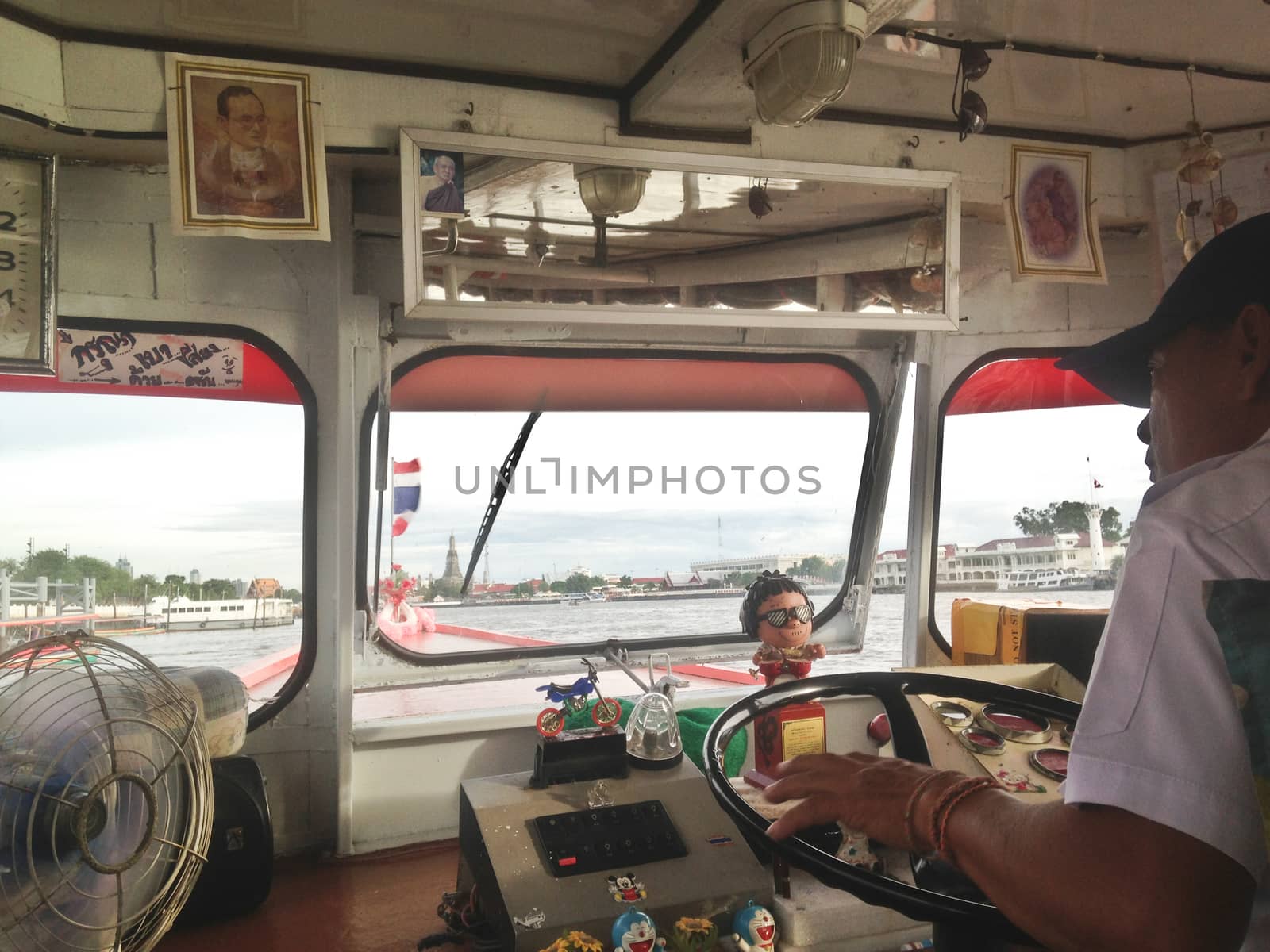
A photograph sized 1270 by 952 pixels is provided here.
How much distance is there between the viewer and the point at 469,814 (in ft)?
6.78

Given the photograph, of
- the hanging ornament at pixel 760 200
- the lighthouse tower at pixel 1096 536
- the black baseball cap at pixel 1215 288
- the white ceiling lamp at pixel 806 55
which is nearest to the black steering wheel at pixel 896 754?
the black baseball cap at pixel 1215 288

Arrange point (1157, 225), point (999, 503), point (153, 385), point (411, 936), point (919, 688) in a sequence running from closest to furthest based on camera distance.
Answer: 1. point (919, 688)
2. point (411, 936)
3. point (153, 385)
4. point (1157, 225)
5. point (999, 503)

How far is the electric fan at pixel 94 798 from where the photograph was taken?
4.34 feet

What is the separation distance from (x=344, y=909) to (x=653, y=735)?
3.31 feet

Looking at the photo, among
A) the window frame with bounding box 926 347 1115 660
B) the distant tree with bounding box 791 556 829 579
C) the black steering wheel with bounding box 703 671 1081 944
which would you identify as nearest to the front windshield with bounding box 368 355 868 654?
the distant tree with bounding box 791 556 829 579

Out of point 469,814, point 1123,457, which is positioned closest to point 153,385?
point 469,814

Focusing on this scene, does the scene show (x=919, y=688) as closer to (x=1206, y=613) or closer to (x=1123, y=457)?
(x=1206, y=613)

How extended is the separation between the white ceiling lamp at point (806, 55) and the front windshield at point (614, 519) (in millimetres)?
1442

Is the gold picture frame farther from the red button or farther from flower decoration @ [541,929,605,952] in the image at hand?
flower decoration @ [541,929,605,952]

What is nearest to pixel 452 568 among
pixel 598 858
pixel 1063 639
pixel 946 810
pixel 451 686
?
pixel 451 686

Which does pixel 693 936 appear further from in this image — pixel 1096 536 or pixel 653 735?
pixel 1096 536

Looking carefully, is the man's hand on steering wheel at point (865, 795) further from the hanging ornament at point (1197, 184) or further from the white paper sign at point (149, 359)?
the hanging ornament at point (1197, 184)

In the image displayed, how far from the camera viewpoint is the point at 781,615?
2982mm

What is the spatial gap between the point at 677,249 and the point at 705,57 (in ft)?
2.16
